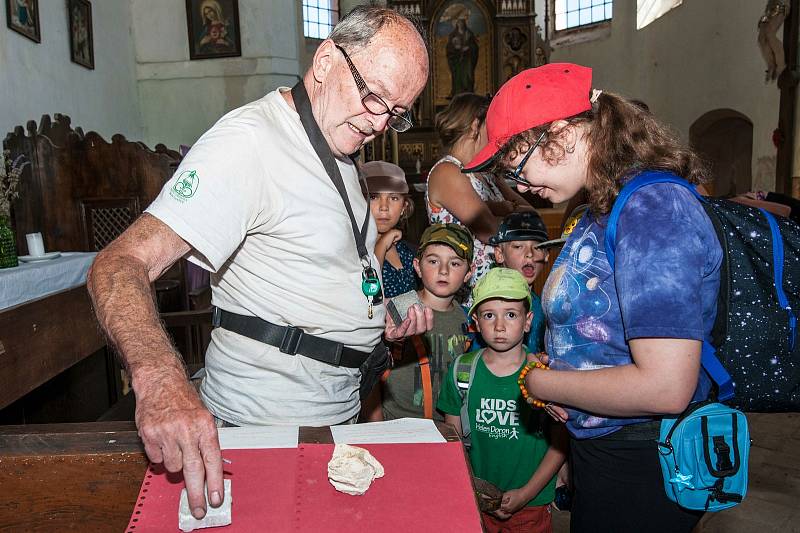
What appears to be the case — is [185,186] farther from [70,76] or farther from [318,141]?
[70,76]

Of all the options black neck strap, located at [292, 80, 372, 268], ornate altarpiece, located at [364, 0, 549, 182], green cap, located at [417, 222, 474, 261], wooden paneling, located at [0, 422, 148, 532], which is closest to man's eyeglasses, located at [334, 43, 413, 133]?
black neck strap, located at [292, 80, 372, 268]

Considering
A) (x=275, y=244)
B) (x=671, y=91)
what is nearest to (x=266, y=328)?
(x=275, y=244)

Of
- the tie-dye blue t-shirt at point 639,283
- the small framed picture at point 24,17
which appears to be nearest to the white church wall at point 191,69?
the small framed picture at point 24,17

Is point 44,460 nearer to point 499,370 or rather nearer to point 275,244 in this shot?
point 275,244

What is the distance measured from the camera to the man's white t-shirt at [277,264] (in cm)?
129

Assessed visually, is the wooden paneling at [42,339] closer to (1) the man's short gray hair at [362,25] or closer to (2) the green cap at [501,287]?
(2) the green cap at [501,287]

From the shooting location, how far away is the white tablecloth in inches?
132

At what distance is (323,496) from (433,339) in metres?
1.67

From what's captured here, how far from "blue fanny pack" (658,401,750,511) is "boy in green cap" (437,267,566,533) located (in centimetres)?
95

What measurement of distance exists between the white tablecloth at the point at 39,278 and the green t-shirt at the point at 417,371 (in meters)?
2.03

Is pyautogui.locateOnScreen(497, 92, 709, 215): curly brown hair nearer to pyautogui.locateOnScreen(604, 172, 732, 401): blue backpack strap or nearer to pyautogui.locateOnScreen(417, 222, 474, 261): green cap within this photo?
pyautogui.locateOnScreen(604, 172, 732, 401): blue backpack strap

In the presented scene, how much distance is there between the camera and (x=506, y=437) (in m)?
2.38

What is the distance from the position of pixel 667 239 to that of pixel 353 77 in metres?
0.78

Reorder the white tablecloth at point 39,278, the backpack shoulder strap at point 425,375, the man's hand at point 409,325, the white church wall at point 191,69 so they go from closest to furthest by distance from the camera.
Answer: the man's hand at point 409,325 → the backpack shoulder strap at point 425,375 → the white tablecloth at point 39,278 → the white church wall at point 191,69
